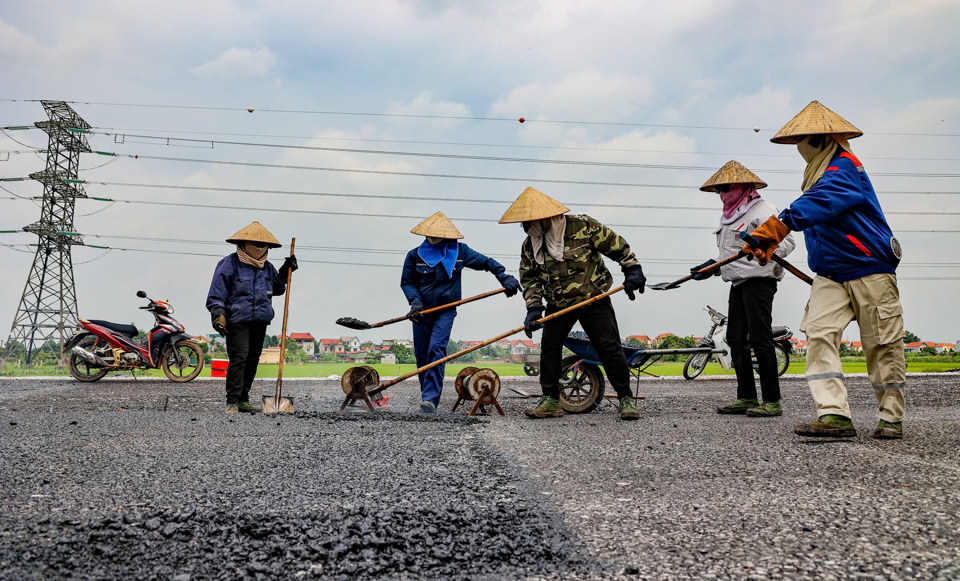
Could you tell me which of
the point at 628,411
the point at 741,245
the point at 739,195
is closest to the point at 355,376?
the point at 628,411

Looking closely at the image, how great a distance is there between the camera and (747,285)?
5.53 m

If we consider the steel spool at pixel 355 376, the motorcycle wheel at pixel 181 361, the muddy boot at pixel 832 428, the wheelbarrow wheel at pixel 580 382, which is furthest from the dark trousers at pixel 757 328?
the motorcycle wheel at pixel 181 361

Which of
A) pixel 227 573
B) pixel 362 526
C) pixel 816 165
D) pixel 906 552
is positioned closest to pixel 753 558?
pixel 906 552

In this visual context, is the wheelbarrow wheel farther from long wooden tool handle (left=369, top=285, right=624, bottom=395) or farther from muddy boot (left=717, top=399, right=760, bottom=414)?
muddy boot (left=717, top=399, right=760, bottom=414)

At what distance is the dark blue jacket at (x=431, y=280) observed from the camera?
6461mm

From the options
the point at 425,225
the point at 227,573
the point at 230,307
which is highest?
the point at 425,225

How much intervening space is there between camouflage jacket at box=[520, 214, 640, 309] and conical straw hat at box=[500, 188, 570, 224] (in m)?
0.22

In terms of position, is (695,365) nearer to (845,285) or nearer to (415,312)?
(415,312)

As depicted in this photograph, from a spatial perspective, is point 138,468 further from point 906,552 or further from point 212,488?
point 906,552

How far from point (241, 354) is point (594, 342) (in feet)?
10.9

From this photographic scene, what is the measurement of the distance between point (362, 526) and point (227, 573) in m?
0.46

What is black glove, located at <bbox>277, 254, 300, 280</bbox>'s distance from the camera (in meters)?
6.91

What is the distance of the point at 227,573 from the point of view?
1963mm

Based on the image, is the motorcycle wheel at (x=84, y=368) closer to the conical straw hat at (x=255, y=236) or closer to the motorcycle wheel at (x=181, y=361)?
the motorcycle wheel at (x=181, y=361)
